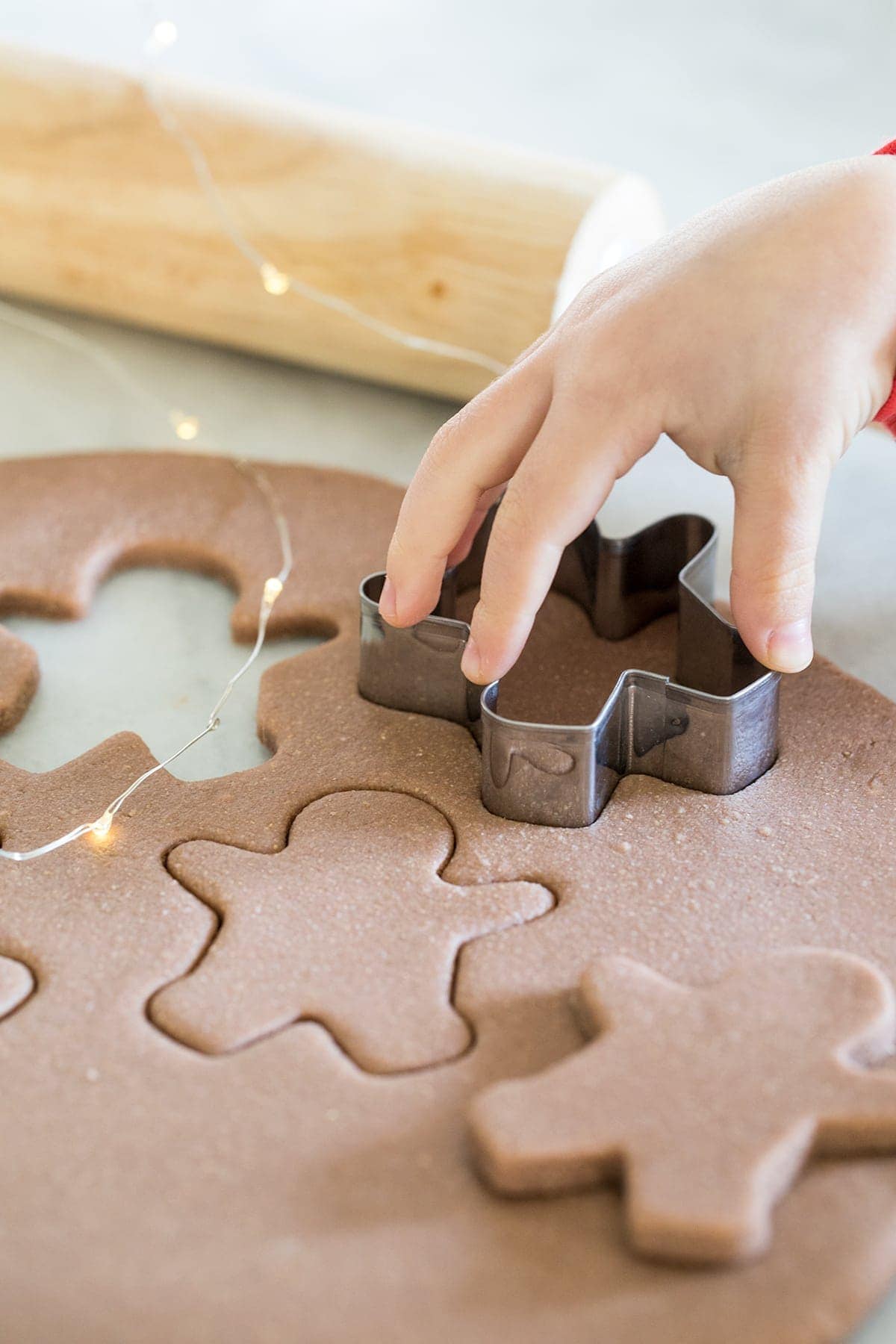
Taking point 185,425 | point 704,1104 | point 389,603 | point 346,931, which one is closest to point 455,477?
point 389,603

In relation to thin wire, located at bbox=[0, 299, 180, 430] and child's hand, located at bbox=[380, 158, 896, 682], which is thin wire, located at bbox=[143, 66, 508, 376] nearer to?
thin wire, located at bbox=[0, 299, 180, 430]

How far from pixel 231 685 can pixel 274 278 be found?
0.63m

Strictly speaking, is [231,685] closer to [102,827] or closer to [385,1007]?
[102,827]

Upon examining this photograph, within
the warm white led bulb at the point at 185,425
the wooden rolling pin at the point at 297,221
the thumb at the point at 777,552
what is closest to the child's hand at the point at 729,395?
the thumb at the point at 777,552

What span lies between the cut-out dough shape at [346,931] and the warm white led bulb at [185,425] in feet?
2.26

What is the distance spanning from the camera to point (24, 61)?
1.73 metres

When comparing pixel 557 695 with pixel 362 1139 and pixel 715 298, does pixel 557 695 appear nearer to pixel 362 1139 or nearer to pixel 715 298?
pixel 715 298

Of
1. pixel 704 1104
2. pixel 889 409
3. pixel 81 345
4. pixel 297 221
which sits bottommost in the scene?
pixel 81 345

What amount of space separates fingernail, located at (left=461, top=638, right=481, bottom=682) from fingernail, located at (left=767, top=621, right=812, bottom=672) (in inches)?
8.8

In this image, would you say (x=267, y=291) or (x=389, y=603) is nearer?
(x=389, y=603)

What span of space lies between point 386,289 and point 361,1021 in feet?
3.22

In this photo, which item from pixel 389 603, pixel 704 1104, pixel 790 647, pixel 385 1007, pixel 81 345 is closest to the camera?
pixel 704 1104

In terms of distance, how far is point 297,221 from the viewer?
1600mm

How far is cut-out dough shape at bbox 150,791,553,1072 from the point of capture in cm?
89
